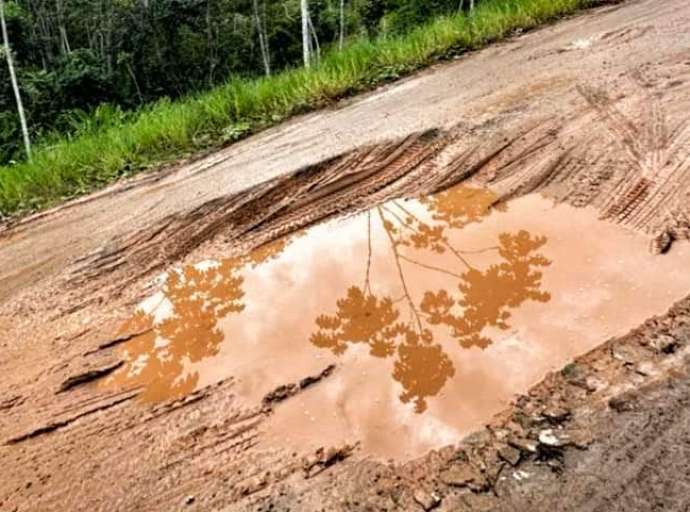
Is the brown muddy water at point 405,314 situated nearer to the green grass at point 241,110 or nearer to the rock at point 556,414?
the rock at point 556,414

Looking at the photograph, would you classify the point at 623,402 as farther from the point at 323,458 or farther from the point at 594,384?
the point at 323,458

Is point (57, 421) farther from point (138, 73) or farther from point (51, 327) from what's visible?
point (138, 73)

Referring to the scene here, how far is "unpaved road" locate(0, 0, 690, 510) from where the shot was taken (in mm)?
2189

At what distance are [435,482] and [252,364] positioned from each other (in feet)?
4.10

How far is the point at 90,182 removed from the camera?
6.15 meters

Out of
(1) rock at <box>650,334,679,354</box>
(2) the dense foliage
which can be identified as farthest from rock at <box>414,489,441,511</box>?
(2) the dense foliage

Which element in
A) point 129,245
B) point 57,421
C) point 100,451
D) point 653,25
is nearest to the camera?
point 100,451

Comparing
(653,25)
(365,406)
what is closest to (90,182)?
(365,406)

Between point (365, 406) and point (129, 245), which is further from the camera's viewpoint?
point (129, 245)

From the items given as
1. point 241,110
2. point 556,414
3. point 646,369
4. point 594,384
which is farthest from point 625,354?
point 241,110

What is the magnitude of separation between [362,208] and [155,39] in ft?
64.3

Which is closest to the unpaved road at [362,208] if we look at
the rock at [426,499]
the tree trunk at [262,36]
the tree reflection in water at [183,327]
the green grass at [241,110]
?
the rock at [426,499]

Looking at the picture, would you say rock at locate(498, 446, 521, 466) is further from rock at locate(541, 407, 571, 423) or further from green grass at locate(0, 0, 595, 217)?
green grass at locate(0, 0, 595, 217)

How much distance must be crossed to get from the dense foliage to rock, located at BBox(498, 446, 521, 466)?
16.7 metres
